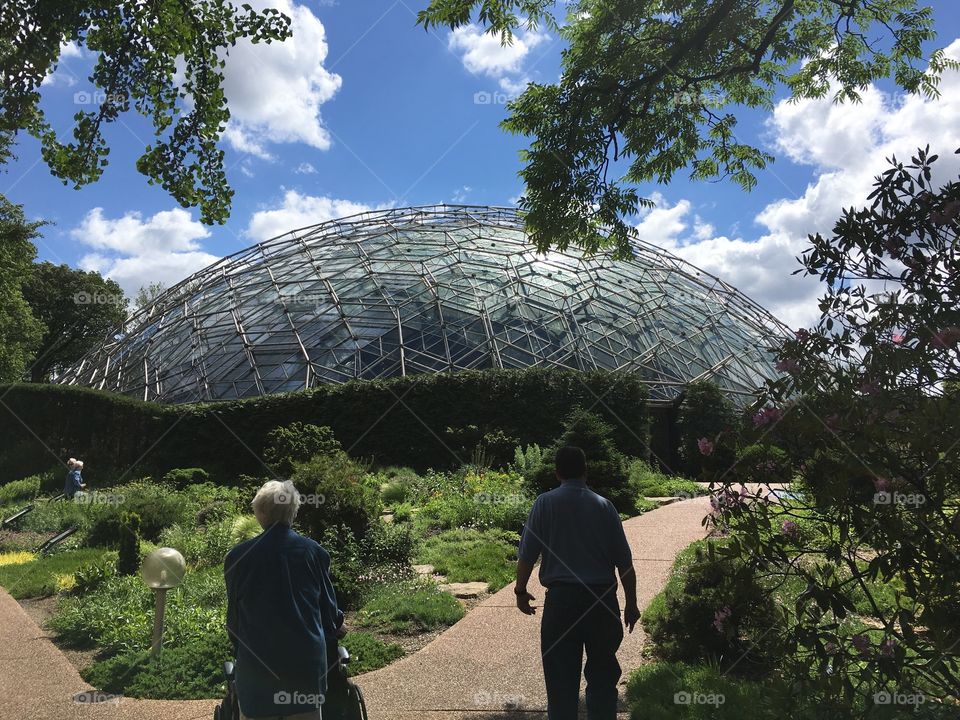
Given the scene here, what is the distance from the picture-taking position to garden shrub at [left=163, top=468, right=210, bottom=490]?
67.9 ft

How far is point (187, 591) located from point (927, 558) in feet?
28.0

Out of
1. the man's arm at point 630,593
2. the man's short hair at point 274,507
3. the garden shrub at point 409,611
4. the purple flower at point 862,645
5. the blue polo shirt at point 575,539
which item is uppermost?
the man's short hair at point 274,507

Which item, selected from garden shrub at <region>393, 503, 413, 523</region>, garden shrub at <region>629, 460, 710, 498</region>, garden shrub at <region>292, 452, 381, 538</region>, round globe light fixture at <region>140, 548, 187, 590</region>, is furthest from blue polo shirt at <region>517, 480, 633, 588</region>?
garden shrub at <region>629, 460, 710, 498</region>

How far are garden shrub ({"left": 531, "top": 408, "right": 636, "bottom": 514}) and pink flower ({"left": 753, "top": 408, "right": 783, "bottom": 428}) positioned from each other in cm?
1029

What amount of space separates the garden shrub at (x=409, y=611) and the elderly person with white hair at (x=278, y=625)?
4127mm

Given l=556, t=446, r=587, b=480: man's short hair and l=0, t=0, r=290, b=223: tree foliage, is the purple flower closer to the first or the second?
l=556, t=446, r=587, b=480: man's short hair

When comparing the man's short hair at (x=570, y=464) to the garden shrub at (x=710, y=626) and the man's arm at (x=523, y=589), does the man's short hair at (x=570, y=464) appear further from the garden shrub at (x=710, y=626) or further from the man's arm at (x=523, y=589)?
the garden shrub at (x=710, y=626)

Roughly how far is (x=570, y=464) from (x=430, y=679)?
265 centimetres

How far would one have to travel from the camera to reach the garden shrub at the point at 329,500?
33.0 feet

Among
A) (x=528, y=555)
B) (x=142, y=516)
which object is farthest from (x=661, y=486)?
(x=528, y=555)

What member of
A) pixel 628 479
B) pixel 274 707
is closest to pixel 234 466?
pixel 628 479

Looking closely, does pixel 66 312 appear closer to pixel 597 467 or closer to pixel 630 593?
pixel 597 467

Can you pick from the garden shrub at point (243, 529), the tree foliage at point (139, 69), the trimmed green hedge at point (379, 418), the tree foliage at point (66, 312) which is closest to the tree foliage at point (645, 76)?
the tree foliage at point (139, 69)

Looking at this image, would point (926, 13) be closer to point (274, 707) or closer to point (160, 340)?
point (274, 707)
